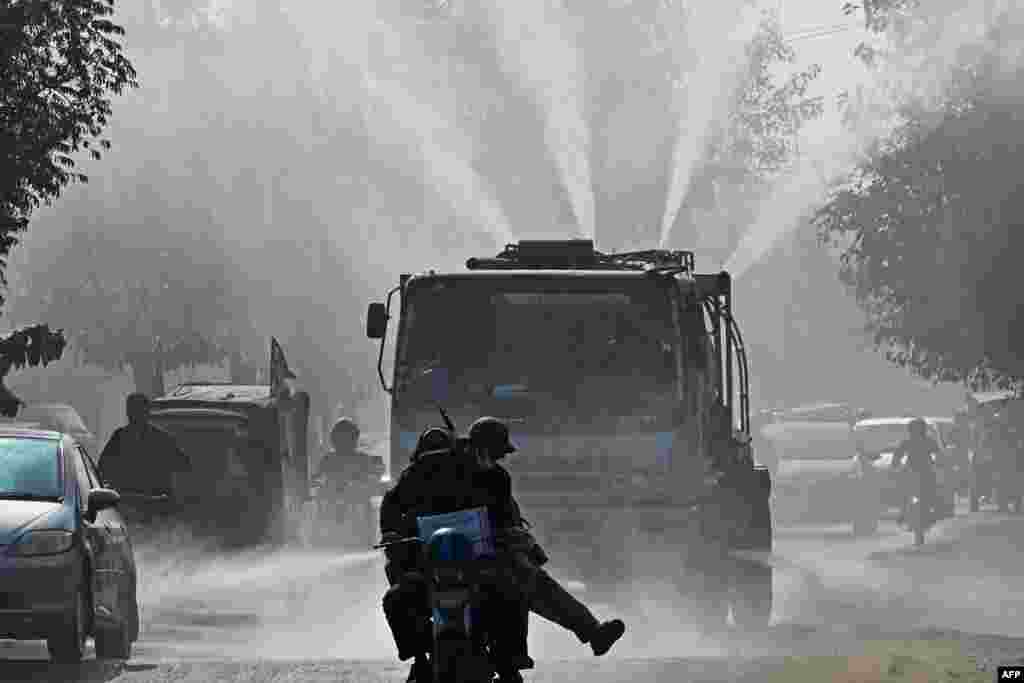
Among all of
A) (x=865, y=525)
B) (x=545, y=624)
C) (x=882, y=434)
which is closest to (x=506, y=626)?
(x=545, y=624)

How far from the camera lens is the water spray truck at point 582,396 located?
1970cm

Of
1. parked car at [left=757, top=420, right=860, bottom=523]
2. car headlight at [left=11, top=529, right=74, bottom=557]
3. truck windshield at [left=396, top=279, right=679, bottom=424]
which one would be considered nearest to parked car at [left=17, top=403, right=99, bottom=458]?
parked car at [left=757, top=420, right=860, bottom=523]

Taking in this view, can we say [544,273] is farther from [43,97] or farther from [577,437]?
[43,97]

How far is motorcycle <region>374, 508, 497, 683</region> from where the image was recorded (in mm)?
10414

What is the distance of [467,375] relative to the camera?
64.5 ft

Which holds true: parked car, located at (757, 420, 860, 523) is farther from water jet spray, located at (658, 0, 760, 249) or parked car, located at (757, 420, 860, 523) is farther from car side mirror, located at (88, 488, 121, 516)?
car side mirror, located at (88, 488, 121, 516)

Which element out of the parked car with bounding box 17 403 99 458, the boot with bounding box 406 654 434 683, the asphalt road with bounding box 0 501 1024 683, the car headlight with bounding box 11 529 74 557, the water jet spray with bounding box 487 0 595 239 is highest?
the water jet spray with bounding box 487 0 595 239

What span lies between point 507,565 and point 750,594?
10805 millimetres

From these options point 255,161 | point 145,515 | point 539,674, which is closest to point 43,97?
point 145,515

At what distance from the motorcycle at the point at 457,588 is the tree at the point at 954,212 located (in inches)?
950

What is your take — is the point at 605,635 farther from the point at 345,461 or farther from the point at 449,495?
the point at 345,461

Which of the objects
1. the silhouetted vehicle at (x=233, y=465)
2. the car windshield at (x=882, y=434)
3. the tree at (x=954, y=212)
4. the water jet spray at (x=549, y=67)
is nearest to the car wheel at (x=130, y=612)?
the silhouetted vehicle at (x=233, y=465)

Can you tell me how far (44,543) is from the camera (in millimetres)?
16406

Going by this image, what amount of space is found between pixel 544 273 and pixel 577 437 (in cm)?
124
